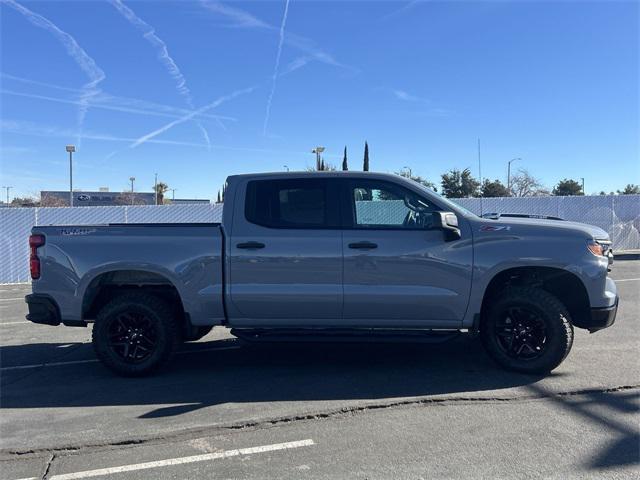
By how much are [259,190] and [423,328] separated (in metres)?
2.23

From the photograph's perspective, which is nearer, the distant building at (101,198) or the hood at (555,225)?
the hood at (555,225)

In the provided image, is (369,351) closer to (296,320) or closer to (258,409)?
(296,320)

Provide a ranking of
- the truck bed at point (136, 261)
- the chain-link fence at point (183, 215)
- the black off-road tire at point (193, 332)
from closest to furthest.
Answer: the truck bed at point (136, 261) → the black off-road tire at point (193, 332) → the chain-link fence at point (183, 215)

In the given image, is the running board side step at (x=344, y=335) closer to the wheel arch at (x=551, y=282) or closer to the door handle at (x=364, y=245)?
the wheel arch at (x=551, y=282)

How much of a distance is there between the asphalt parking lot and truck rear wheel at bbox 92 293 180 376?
0.20 metres

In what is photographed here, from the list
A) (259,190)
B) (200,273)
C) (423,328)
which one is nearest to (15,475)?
(200,273)

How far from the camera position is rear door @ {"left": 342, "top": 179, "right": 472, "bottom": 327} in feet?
16.6

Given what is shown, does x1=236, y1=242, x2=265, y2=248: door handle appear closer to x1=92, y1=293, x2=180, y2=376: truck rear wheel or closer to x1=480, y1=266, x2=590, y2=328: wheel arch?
x1=92, y1=293, x2=180, y2=376: truck rear wheel

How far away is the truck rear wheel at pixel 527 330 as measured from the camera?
195 inches

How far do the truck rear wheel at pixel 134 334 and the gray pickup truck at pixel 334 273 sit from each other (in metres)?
0.01

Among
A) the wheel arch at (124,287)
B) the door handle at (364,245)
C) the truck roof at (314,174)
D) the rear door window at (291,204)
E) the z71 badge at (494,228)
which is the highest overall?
the truck roof at (314,174)

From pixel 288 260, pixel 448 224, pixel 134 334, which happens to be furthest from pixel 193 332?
pixel 448 224

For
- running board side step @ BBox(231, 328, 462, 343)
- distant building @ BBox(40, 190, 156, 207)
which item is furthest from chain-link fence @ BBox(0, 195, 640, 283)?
distant building @ BBox(40, 190, 156, 207)

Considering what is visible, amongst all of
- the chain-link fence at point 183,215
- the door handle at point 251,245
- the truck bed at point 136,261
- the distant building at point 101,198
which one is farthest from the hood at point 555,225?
the distant building at point 101,198
